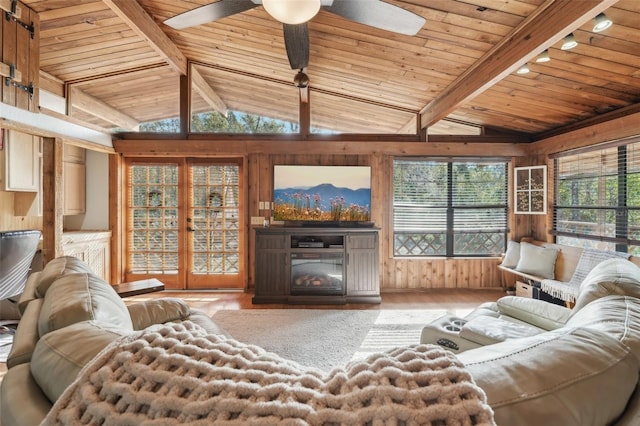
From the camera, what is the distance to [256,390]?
580 mm

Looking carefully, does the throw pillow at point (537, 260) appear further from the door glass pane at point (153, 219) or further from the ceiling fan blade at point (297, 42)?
the door glass pane at point (153, 219)

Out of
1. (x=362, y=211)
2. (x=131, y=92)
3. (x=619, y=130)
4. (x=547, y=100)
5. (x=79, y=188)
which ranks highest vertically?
(x=131, y=92)

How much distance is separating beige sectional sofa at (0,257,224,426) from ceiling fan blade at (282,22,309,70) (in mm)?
1862

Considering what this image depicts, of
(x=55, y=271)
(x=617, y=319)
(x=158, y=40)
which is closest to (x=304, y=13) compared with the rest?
(x=617, y=319)

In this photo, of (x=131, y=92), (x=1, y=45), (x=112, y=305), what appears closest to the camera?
(x=112, y=305)

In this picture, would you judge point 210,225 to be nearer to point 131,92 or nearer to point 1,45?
point 131,92

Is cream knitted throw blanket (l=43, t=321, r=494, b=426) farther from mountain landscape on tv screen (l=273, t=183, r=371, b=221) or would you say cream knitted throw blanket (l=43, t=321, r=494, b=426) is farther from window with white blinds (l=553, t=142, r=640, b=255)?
window with white blinds (l=553, t=142, r=640, b=255)

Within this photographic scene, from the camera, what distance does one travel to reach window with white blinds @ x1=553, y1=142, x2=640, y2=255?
331 cm

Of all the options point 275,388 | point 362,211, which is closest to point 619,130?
point 362,211

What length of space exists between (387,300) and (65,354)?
13.0 ft

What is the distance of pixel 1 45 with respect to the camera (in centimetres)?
275

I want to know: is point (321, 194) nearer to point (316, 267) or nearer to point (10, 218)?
point (316, 267)

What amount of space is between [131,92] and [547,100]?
552cm

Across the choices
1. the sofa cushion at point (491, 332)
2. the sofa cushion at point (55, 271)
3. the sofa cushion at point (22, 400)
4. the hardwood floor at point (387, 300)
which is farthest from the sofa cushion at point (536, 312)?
the sofa cushion at point (55, 271)
